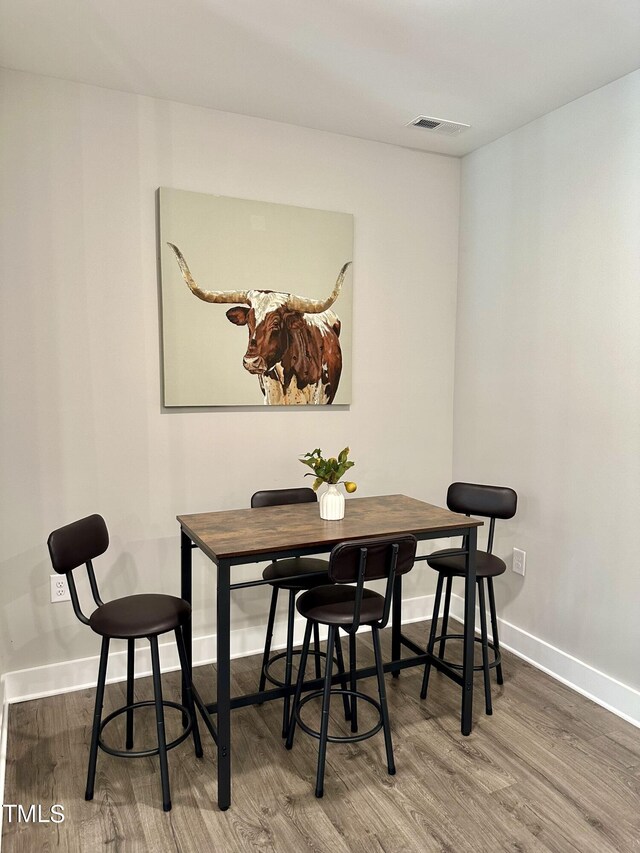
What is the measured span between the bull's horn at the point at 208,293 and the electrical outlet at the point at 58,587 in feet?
4.93

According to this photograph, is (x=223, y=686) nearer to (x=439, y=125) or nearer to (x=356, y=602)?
(x=356, y=602)

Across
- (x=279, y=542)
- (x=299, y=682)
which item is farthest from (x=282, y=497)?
(x=299, y=682)

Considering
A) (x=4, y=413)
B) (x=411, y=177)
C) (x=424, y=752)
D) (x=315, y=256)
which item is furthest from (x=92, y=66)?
(x=424, y=752)

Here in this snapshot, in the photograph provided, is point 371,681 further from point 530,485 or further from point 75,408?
point 75,408

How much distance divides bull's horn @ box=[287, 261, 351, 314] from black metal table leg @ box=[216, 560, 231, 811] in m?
1.65

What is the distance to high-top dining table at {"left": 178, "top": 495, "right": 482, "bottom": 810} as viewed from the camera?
2158mm

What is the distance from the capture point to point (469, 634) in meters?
2.67

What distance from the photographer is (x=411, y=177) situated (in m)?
3.67

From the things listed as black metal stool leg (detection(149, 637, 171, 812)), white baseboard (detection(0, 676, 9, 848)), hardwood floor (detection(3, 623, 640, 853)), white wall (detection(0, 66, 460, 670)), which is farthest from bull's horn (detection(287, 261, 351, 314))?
white baseboard (detection(0, 676, 9, 848))

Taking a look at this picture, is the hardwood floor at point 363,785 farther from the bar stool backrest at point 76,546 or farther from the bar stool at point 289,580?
the bar stool backrest at point 76,546

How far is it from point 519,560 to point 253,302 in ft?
6.53

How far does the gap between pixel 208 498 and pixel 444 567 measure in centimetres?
124

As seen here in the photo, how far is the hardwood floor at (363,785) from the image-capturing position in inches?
80.4

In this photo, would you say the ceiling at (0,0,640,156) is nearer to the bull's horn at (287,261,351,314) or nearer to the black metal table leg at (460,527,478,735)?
the bull's horn at (287,261,351,314)
